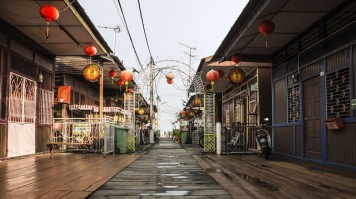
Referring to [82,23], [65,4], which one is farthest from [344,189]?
[82,23]

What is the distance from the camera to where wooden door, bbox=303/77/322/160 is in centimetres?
1009

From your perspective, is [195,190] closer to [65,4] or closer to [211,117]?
[65,4]

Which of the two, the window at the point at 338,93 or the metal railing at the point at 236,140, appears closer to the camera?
the window at the point at 338,93

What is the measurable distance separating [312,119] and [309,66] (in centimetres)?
148

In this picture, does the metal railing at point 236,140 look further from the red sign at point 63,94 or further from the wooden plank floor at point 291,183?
the red sign at point 63,94

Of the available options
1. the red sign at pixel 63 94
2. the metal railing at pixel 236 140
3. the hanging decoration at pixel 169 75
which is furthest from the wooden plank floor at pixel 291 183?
the red sign at pixel 63 94

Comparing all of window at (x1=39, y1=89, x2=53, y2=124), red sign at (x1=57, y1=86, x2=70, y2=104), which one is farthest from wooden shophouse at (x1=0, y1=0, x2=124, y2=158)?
red sign at (x1=57, y1=86, x2=70, y2=104)

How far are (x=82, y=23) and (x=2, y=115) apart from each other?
3.35 meters

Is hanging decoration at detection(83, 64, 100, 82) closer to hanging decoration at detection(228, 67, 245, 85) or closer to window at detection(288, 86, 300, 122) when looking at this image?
hanging decoration at detection(228, 67, 245, 85)

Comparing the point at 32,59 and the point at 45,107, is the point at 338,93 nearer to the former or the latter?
the point at 32,59

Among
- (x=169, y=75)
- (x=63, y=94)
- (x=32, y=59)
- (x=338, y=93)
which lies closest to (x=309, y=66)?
(x=338, y=93)

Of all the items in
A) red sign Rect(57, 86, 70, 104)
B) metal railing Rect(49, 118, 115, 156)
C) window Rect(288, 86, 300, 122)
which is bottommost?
metal railing Rect(49, 118, 115, 156)

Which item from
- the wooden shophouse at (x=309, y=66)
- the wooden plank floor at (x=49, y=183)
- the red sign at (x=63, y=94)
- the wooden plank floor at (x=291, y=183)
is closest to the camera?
the wooden plank floor at (x=49, y=183)

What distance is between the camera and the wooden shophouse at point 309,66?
8.43 meters
